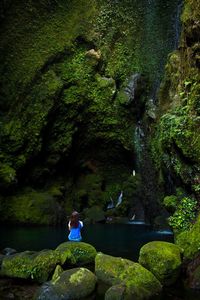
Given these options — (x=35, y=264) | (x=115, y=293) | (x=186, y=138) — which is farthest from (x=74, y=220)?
(x=115, y=293)

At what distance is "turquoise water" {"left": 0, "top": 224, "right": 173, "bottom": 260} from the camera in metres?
15.4

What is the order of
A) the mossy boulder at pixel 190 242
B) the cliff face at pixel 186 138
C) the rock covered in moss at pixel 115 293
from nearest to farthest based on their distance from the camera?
the rock covered in moss at pixel 115 293 → the mossy boulder at pixel 190 242 → the cliff face at pixel 186 138

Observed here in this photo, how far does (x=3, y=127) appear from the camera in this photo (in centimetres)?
2527

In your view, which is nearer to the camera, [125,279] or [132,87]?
[125,279]

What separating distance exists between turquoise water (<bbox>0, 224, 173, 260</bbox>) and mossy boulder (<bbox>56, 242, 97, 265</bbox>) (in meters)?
Result: 1.89

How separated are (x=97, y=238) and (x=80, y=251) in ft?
21.1

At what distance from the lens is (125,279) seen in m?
9.66

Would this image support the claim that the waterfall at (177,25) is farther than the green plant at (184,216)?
Yes

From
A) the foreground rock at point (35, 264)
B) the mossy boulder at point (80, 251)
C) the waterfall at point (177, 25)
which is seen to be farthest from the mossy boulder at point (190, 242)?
the waterfall at point (177, 25)

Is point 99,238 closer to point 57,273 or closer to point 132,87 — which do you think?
point 57,273

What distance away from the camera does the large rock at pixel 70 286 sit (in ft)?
29.3

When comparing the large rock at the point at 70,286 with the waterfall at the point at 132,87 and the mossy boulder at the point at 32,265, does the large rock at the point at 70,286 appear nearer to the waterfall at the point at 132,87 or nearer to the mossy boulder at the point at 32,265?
the mossy boulder at the point at 32,265

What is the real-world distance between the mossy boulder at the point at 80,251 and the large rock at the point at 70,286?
1.80 m

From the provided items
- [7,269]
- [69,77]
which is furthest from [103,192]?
[7,269]
